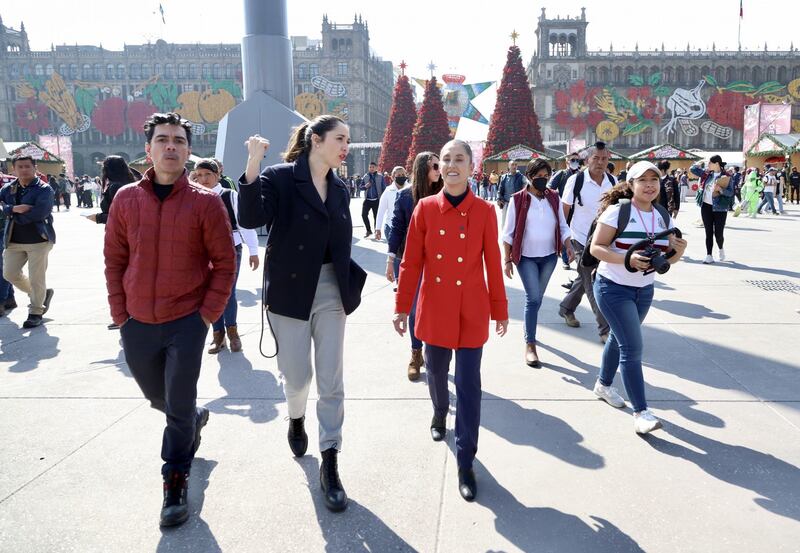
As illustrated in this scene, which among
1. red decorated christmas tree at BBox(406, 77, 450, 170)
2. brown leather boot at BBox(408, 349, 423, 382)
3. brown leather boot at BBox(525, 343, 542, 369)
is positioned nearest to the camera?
brown leather boot at BBox(408, 349, 423, 382)

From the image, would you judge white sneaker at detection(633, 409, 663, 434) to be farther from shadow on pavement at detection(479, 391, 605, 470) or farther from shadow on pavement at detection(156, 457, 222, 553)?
shadow on pavement at detection(156, 457, 222, 553)

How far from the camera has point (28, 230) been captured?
6246mm

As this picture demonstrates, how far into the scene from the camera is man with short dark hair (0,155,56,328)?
6.12 m

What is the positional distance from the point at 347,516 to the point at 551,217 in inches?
125

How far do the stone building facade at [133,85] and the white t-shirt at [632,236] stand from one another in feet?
238

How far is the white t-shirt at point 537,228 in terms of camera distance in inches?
191

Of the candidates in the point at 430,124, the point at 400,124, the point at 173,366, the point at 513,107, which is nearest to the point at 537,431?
the point at 173,366

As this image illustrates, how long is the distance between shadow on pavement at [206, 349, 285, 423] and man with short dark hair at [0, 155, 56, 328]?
283 cm

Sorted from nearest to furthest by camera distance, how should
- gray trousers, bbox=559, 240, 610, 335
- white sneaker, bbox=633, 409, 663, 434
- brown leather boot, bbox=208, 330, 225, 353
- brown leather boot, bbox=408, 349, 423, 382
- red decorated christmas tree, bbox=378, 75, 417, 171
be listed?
white sneaker, bbox=633, 409, 663, 434
brown leather boot, bbox=408, 349, 423, 382
brown leather boot, bbox=208, 330, 225, 353
gray trousers, bbox=559, 240, 610, 335
red decorated christmas tree, bbox=378, 75, 417, 171

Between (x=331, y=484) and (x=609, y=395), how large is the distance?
2.07 meters

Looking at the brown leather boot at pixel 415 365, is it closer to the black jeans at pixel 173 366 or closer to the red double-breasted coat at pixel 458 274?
the red double-breasted coat at pixel 458 274

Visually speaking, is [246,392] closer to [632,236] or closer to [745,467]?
[632,236]

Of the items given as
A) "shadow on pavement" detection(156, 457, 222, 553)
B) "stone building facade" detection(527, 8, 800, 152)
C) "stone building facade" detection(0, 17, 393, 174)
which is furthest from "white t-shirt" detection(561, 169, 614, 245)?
"stone building facade" detection(0, 17, 393, 174)

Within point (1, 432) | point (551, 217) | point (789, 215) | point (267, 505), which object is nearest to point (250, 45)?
point (551, 217)
